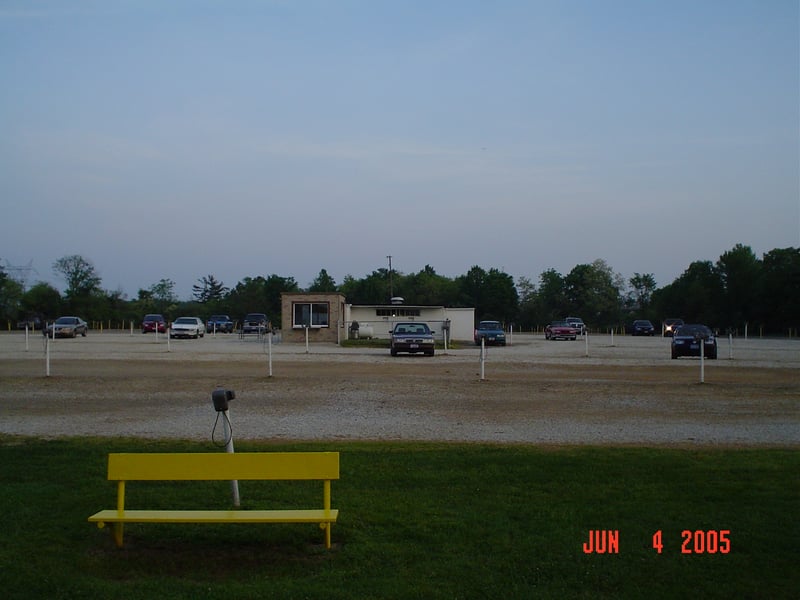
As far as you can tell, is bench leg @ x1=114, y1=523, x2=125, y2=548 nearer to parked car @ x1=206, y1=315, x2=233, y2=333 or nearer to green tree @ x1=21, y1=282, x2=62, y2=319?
parked car @ x1=206, y1=315, x2=233, y2=333

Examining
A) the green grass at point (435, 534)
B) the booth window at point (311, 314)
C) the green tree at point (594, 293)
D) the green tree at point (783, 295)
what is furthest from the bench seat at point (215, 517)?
the green tree at point (594, 293)

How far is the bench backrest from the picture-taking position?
6.32 metres

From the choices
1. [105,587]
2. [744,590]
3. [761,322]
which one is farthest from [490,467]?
[761,322]

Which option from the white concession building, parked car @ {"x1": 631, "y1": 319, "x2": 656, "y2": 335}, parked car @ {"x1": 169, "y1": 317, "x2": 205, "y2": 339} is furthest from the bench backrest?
parked car @ {"x1": 631, "y1": 319, "x2": 656, "y2": 335}

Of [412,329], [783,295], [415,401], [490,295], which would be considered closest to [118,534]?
[415,401]

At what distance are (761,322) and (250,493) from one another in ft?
286

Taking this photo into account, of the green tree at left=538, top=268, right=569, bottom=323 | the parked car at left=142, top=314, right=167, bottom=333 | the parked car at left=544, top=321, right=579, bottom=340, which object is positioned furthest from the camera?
the green tree at left=538, top=268, right=569, bottom=323

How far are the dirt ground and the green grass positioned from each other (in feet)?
6.37

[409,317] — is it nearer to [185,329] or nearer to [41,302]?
[185,329]

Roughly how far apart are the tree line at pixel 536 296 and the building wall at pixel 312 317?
159 ft

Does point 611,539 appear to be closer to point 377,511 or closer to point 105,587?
point 377,511
